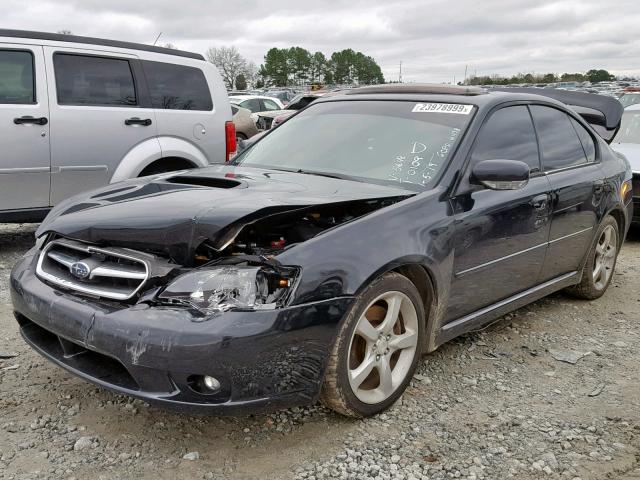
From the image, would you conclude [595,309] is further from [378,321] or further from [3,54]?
[3,54]

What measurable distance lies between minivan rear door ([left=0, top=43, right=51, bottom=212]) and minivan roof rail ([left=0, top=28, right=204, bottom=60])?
0.13 m

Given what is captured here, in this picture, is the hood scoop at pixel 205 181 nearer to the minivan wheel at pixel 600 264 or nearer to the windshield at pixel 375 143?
the windshield at pixel 375 143

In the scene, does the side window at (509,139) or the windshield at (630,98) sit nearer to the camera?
the side window at (509,139)

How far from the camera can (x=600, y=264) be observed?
4.97 m

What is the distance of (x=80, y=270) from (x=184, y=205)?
53 centimetres

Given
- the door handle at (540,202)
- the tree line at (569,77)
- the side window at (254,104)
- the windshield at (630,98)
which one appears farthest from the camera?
the tree line at (569,77)

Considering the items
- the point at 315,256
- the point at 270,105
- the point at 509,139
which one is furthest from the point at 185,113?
the point at 270,105

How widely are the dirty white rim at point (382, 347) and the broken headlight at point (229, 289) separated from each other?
46cm

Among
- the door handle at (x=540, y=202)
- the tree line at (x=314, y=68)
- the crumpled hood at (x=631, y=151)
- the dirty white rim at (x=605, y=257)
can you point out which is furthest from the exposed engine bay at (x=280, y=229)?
the tree line at (x=314, y=68)

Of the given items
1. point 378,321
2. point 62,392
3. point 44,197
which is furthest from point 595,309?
point 44,197

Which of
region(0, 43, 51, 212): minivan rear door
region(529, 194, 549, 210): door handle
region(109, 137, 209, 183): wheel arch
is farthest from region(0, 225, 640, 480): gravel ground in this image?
region(109, 137, 209, 183): wheel arch

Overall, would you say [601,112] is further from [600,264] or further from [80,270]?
[80,270]

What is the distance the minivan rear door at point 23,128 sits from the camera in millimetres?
Answer: 5430

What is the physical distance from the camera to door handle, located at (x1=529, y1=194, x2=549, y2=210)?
3857mm
